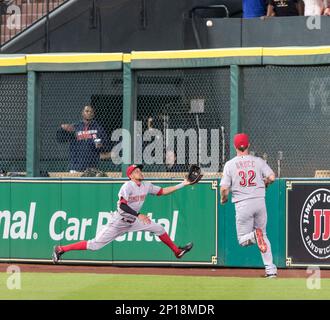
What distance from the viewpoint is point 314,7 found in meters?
19.9

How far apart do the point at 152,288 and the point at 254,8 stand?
7.68 metres

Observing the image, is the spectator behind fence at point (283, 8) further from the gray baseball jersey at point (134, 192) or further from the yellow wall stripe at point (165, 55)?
the gray baseball jersey at point (134, 192)

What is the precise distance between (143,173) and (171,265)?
1453mm

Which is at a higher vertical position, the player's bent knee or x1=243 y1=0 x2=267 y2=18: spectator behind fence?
x1=243 y1=0 x2=267 y2=18: spectator behind fence

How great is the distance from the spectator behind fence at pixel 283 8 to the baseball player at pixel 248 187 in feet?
16.7

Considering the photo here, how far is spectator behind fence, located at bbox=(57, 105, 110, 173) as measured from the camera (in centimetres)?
1750

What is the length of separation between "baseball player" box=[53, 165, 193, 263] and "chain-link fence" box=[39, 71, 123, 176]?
0.89 metres

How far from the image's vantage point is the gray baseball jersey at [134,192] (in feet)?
54.9

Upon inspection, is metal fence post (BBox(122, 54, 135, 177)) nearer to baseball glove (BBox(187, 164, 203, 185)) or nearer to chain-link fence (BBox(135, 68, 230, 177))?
chain-link fence (BBox(135, 68, 230, 177))

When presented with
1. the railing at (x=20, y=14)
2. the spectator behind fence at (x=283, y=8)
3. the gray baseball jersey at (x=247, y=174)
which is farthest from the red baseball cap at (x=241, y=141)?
the railing at (x=20, y=14)

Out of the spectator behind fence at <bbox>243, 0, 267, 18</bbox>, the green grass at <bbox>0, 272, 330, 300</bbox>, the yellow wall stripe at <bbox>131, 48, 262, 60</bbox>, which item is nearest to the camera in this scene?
the green grass at <bbox>0, 272, 330, 300</bbox>

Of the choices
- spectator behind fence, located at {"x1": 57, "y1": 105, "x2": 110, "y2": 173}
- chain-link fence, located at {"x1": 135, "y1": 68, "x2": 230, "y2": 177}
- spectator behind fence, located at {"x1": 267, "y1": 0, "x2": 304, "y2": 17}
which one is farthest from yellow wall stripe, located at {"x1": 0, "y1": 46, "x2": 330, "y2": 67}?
spectator behind fence, located at {"x1": 267, "y1": 0, "x2": 304, "y2": 17}

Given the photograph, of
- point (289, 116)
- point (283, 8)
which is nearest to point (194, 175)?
point (289, 116)

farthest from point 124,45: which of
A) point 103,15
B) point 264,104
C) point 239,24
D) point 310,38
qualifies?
point 264,104
